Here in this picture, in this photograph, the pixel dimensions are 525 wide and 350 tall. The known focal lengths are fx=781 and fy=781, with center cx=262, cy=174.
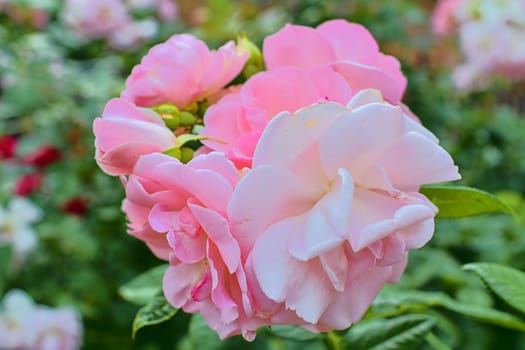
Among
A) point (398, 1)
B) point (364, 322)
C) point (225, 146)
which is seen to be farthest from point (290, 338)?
point (398, 1)

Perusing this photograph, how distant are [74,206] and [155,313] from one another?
98 cm

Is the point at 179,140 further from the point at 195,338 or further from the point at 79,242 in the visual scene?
the point at 79,242

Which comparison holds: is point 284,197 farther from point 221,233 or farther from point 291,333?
point 291,333

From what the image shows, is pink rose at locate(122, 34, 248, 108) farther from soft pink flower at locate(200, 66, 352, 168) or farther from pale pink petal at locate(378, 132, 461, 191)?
pale pink petal at locate(378, 132, 461, 191)

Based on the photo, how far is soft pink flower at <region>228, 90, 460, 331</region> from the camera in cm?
41

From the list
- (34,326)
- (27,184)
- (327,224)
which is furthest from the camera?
(27,184)

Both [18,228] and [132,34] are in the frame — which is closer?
[18,228]

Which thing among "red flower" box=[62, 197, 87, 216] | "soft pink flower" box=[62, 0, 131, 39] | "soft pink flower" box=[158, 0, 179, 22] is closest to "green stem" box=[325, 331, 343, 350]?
"red flower" box=[62, 197, 87, 216]

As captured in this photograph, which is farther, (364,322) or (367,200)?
(364,322)

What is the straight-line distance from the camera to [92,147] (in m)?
1.51

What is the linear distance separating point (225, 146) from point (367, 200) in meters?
0.10

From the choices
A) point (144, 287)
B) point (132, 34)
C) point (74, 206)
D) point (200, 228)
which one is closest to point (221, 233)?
point (200, 228)

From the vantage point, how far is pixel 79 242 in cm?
140

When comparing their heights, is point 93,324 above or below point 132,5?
below
